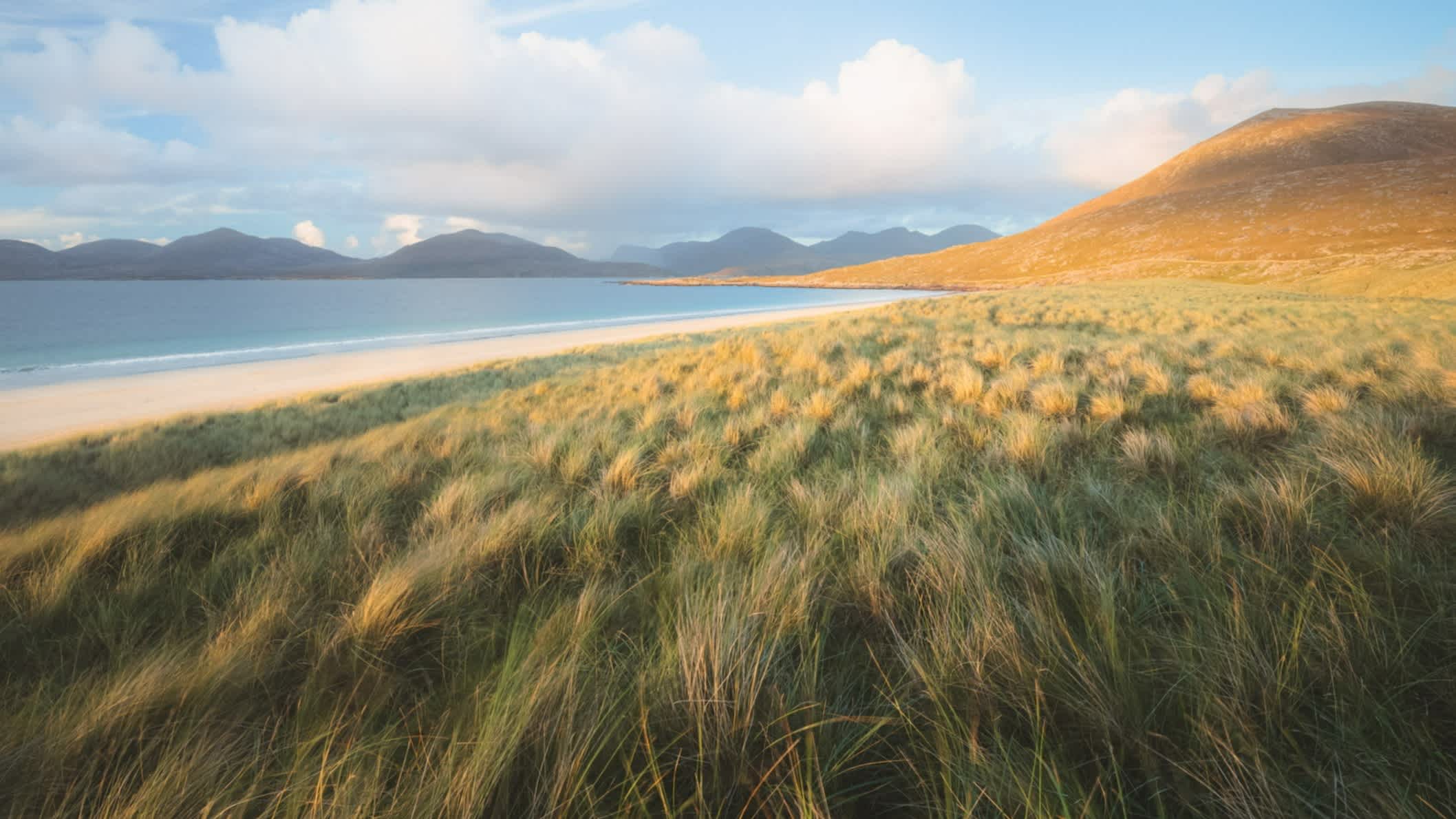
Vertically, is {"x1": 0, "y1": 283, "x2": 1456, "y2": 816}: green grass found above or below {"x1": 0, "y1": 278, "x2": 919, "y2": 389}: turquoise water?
below

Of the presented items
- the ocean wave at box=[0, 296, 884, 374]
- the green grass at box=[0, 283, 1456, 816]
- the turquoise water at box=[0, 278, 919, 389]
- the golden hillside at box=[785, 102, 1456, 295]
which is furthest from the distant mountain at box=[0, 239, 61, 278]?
the green grass at box=[0, 283, 1456, 816]

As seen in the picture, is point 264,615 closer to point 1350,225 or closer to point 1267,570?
point 1267,570

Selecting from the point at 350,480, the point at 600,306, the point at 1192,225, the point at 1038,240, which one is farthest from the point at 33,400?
Answer: the point at 1038,240

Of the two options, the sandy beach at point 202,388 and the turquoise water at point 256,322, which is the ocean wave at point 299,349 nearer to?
the turquoise water at point 256,322

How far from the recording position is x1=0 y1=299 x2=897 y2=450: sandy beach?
9.10 meters

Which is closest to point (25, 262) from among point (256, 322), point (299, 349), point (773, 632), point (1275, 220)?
point (256, 322)

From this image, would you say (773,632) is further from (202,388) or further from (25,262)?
(25,262)

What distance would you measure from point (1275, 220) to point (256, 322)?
11246 cm

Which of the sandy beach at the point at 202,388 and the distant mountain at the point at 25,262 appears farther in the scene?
the distant mountain at the point at 25,262

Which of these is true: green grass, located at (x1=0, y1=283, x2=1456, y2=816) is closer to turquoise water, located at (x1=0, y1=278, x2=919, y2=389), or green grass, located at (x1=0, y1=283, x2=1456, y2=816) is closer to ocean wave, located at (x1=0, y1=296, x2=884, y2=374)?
turquoise water, located at (x1=0, y1=278, x2=919, y2=389)

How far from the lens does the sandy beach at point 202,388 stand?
29.9 ft

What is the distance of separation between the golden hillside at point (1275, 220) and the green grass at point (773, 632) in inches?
1144

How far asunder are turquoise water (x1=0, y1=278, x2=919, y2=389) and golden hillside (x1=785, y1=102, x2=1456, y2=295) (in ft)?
115

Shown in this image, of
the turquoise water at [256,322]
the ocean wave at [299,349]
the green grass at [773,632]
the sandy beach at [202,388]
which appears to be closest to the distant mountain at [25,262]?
the turquoise water at [256,322]
